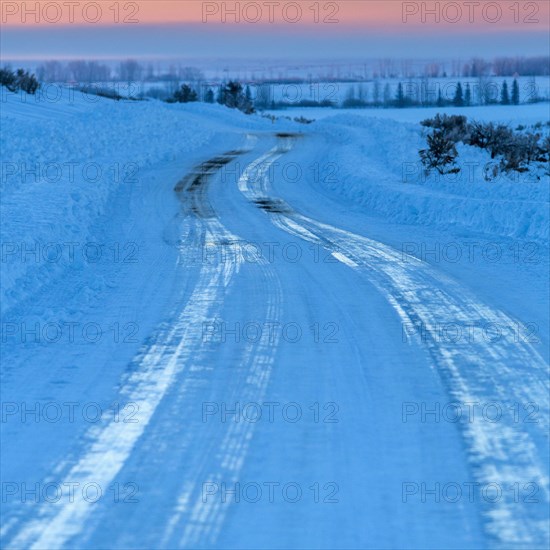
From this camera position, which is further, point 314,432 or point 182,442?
point 314,432

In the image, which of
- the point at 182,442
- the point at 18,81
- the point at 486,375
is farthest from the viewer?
the point at 18,81

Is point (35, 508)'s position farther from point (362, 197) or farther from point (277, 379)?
point (362, 197)

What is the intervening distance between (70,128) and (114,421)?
26763 millimetres

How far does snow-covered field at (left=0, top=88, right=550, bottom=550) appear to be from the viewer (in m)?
4.53

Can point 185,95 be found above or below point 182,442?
above

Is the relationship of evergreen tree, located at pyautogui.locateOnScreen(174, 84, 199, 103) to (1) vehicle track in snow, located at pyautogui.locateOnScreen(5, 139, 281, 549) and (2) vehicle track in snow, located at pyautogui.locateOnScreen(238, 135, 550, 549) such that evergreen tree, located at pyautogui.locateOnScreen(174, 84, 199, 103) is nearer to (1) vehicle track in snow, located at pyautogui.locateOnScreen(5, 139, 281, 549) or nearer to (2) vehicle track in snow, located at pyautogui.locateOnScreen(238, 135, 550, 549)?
(2) vehicle track in snow, located at pyautogui.locateOnScreen(238, 135, 550, 549)

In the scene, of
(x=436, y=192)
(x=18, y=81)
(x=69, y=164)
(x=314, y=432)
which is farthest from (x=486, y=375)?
(x=18, y=81)

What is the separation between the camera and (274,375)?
22.3 feet

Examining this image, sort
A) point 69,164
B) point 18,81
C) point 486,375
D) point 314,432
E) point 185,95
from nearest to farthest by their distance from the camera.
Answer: point 314,432
point 486,375
point 69,164
point 18,81
point 185,95

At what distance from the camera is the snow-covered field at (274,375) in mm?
4531

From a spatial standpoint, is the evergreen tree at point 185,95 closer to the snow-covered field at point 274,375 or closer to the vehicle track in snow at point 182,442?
the snow-covered field at point 274,375

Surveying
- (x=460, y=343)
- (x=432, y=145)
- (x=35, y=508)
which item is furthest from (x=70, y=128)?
(x=35, y=508)

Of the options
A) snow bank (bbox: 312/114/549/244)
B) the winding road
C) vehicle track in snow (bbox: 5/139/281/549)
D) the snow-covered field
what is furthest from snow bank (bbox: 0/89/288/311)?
snow bank (bbox: 312/114/549/244)

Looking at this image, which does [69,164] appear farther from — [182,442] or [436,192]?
[182,442]
